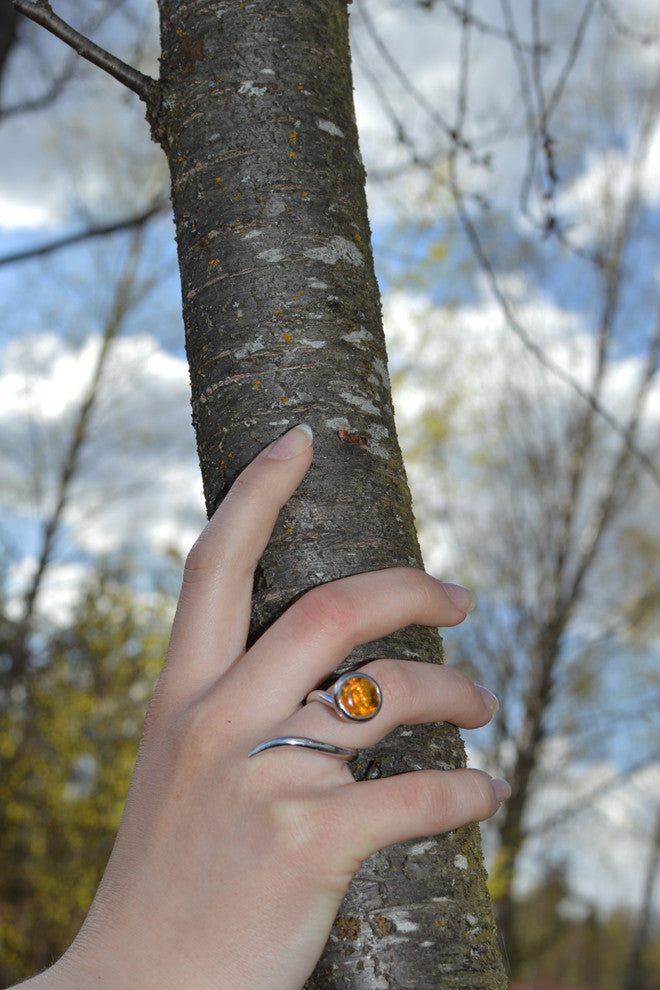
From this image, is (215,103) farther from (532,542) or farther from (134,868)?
(532,542)

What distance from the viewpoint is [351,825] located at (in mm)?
840

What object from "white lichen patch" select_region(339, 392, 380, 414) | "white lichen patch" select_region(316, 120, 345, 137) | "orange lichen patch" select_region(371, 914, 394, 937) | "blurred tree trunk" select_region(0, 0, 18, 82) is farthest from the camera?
"blurred tree trunk" select_region(0, 0, 18, 82)

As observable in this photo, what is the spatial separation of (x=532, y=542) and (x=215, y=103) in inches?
344

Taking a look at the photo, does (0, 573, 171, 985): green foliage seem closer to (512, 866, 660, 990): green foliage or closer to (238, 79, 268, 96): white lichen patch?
(238, 79, 268, 96): white lichen patch

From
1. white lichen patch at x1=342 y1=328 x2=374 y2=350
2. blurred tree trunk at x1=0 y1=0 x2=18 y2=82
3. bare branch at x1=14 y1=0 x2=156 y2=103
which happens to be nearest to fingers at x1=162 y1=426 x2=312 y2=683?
white lichen patch at x1=342 y1=328 x2=374 y2=350

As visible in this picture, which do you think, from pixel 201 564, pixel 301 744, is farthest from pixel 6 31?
pixel 301 744

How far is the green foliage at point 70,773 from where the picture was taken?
6.99 m

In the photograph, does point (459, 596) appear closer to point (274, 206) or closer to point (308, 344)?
point (308, 344)

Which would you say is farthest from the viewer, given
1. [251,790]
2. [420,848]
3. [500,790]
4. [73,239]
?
[73,239]

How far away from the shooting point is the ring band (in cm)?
88

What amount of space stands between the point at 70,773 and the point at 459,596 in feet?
24.4

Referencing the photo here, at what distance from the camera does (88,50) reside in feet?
4.55

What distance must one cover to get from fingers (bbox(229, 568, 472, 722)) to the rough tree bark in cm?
7

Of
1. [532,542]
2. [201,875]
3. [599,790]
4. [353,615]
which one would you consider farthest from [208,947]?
[599,790]
